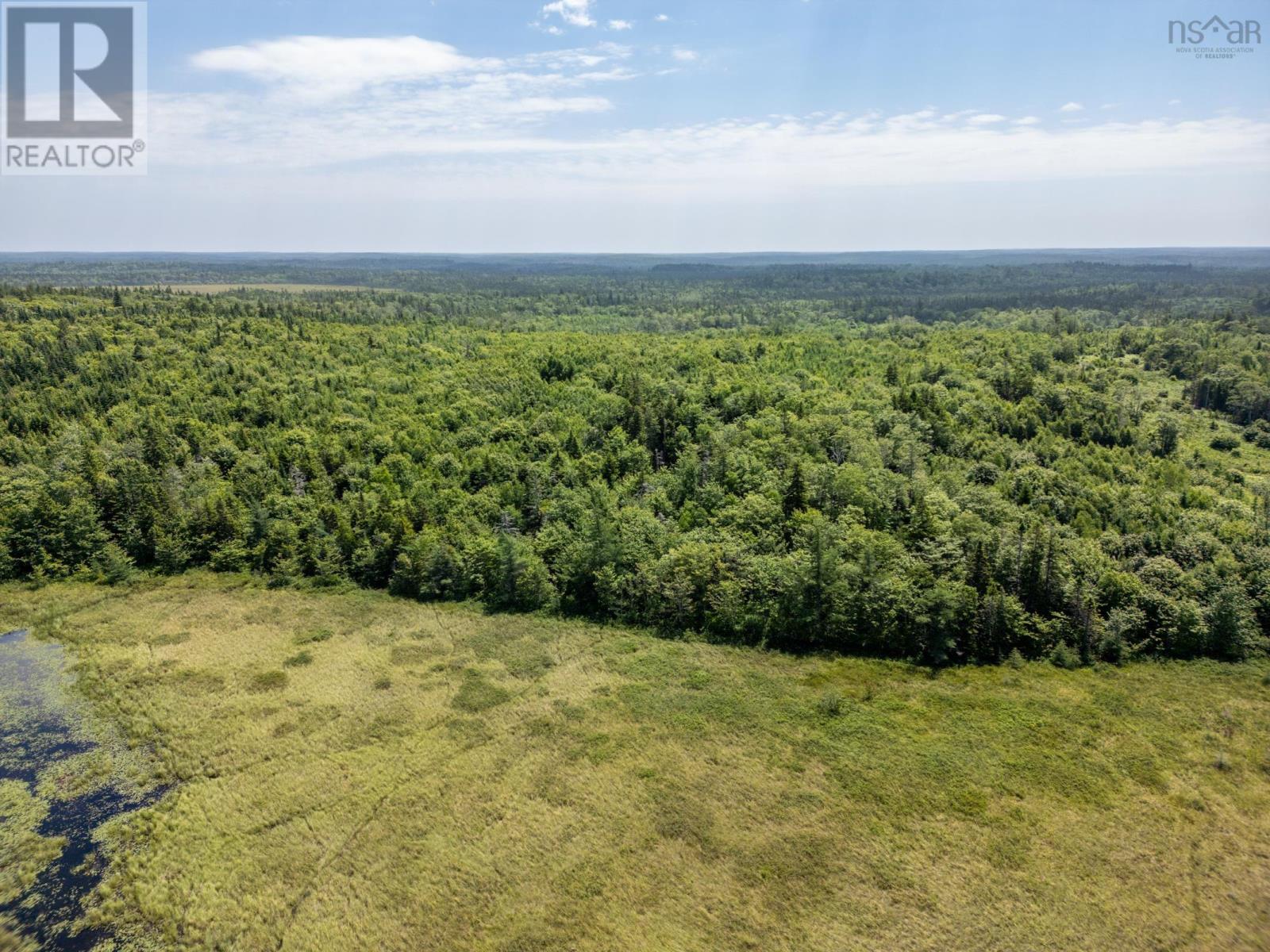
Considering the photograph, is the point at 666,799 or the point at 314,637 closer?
the point at 666,799

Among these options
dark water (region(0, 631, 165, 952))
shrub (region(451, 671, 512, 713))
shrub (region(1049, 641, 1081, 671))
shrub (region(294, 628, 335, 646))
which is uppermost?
shrub (region(1049, 641, 1081, 671))

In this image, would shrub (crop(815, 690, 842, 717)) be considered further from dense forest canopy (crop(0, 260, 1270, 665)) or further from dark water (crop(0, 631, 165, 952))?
dark water (crop(0, 631, 165, 952))

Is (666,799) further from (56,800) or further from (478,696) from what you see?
(56,800)

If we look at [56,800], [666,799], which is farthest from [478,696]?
[56,800]

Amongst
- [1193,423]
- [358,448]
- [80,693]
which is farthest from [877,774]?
[1193,423]

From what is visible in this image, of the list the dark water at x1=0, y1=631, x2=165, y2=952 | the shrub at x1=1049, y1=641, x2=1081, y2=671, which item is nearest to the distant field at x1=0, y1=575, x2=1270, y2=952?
the shrub at x1=1049, y1=641, x2=1081, y2=671

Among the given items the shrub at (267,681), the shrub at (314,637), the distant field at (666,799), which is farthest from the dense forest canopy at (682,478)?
the shrub at (267,681)
